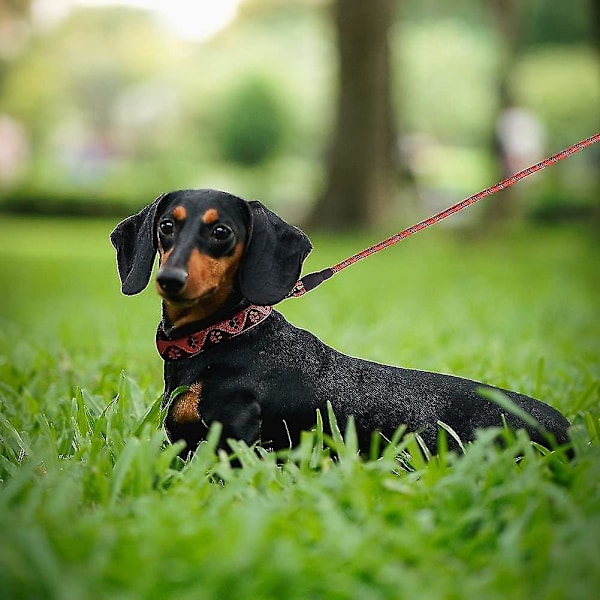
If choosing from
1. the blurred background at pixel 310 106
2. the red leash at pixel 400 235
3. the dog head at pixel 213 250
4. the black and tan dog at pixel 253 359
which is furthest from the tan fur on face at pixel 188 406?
the blurred background at pixel 310 106

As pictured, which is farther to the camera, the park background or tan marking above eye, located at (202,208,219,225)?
tan marking above eye, located at (202,208,219,225)

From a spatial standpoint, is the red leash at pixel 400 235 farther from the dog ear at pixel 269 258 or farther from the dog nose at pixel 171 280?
the dog nose at pixel 171 280

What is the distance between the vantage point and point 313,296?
7.13m

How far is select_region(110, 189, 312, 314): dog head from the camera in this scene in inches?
86.4

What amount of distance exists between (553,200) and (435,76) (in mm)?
13482

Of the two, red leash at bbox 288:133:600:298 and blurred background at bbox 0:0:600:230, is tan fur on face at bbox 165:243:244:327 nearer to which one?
red leash at bbox 288:133:600:298

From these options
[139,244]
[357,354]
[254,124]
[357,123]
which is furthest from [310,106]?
[139,244]

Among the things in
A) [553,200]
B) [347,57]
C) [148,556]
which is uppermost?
[347,57]

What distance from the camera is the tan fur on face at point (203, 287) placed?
2.19m

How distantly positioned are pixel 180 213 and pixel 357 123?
1080 centimetres

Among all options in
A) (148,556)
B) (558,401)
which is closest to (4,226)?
(558,401)

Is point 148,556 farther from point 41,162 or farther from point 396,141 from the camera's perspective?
point 41,162

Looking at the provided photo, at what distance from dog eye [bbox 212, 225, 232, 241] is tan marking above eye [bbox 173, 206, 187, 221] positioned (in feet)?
0.30

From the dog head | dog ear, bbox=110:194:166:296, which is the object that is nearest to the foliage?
dog ear, bbox=110:194:166:296
